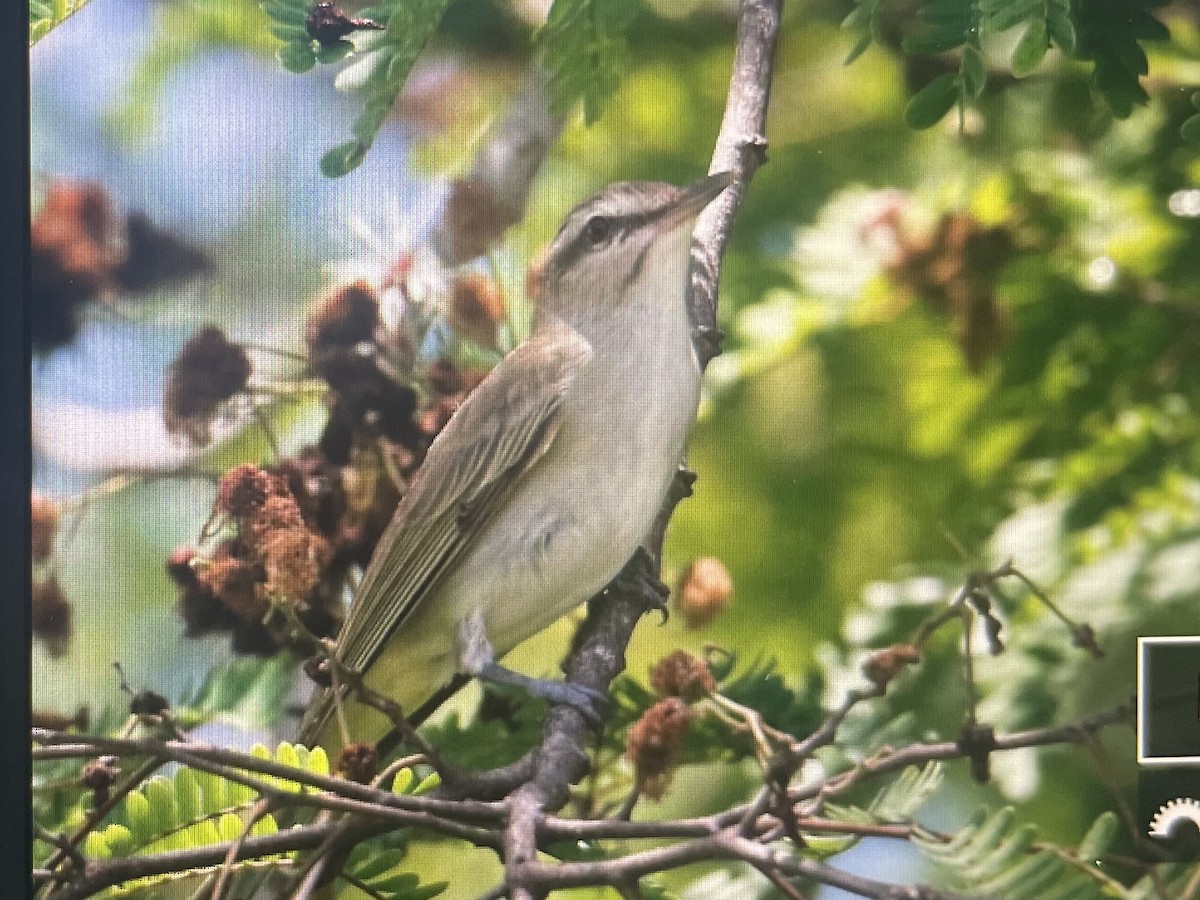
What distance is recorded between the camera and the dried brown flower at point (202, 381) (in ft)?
4.54

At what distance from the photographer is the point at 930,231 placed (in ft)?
4.87

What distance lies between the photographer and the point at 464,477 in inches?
55.7

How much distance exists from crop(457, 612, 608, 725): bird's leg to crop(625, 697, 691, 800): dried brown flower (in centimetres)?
5

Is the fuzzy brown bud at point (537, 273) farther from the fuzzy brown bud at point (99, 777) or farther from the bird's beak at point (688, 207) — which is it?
the fuzzy brown bud at point (99, 777)

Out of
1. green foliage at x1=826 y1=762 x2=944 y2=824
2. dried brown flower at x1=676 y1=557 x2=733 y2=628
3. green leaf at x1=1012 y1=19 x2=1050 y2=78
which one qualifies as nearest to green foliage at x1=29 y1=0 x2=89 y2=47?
dried brown flower at x1=676 y1=557 x2=733 y2=628

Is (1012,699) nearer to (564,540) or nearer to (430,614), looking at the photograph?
(564,540)

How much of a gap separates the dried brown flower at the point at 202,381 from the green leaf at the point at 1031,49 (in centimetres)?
101

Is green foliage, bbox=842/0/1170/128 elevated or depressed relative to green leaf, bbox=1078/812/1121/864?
elevated

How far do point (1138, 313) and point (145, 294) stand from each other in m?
1.25

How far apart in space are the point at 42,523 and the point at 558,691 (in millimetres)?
643

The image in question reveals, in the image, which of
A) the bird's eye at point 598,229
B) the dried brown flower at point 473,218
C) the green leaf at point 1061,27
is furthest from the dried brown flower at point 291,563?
the green leaf at point 1061,27

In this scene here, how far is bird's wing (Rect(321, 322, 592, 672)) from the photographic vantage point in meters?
1.41

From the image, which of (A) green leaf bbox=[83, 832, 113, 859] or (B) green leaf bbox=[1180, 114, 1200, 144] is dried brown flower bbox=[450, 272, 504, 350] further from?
(B) green leaf bbox=[1180, 114, 1200, 144]

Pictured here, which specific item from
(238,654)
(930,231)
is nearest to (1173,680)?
(930,231)
